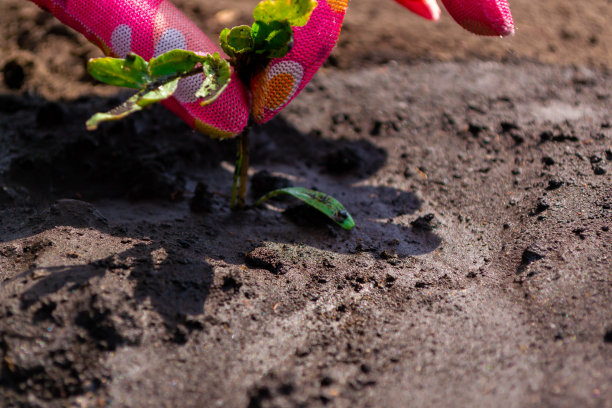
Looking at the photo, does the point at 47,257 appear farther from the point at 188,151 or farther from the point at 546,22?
the point at 546,22

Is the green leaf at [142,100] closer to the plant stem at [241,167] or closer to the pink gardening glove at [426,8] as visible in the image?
the plant stem at [241,167]

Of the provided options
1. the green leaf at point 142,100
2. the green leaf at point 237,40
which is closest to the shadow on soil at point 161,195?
the green leaf at point 142,100

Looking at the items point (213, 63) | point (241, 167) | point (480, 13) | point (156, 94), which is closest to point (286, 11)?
point (213, 63)

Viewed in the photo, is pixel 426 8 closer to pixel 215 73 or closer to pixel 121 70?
pixel 215 73

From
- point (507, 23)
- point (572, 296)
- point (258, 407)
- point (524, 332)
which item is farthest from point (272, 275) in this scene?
point (507, 23)

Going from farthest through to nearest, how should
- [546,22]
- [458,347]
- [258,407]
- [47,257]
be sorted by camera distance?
[546,22]
[47,257]
[458,347]
[258,407]

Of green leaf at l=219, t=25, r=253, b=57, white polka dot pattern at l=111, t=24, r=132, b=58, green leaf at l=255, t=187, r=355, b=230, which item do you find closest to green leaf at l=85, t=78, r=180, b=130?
green leaf at l=219, t=25, r=253, b=57
